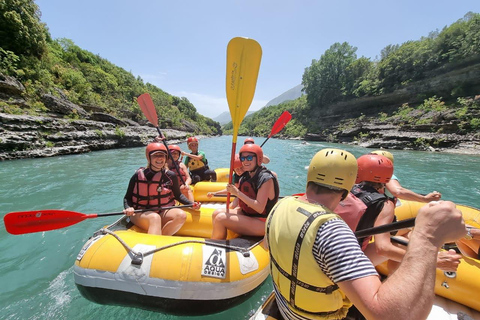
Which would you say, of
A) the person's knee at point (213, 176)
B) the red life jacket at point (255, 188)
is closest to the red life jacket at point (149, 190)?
the red life jacket at point (255, 188)

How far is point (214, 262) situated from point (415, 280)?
76.0 inches

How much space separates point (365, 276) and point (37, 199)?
7.89 meters

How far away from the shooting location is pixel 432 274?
2.55 ft

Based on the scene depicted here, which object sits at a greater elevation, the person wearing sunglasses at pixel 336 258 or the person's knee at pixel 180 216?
the person wearing sunglasses at pixel 336 258

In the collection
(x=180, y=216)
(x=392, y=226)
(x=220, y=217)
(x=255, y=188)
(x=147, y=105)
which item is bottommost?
(x=180, y=216)

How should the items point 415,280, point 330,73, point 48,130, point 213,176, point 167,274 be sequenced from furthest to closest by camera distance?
point 330,73 < point 48,130 < point 213,176 < point 167,274 < point 415,280

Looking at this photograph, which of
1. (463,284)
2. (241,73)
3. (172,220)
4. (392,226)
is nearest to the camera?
(392,226)

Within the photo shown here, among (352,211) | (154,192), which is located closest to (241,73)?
(154,192)

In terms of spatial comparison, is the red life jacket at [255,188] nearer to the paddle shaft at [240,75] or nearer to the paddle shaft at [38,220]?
the paddle shaft at [240,75]

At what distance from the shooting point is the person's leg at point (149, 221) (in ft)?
9.65

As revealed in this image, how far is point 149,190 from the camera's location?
3219 mm

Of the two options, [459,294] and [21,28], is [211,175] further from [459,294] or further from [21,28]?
[21,28]

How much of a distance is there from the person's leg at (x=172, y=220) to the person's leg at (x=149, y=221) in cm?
19

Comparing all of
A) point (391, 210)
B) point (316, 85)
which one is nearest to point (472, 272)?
point (391, 210)
